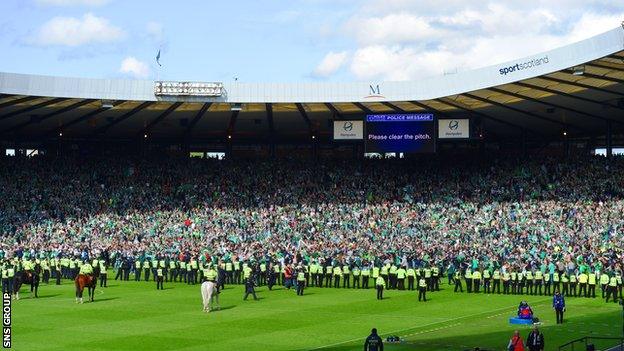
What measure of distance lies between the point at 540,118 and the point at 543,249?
2048 cm

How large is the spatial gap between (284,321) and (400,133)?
33.1 meters

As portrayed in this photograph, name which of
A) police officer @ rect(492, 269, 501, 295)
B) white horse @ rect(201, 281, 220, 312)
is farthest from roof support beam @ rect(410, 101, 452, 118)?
white horse @ rect(201, 281, 220, 312)

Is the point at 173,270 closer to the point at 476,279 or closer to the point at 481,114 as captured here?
the point at 476,279

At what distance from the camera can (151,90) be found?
63.0 m

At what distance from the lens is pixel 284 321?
1430 inches

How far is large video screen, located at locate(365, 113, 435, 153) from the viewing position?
67312 mm

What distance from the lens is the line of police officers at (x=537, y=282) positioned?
4316 cm

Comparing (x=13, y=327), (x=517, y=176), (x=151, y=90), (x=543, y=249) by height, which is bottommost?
(x=13, y=327)

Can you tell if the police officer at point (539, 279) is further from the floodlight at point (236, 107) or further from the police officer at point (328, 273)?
the floodlight at point (236, 107)

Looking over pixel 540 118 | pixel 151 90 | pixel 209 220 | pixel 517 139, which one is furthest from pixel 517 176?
pixel 151 90

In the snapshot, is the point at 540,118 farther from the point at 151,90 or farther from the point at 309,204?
the point at 151,90

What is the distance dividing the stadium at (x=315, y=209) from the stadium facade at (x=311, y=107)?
173 mm

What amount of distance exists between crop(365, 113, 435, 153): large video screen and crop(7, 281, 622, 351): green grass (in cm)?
2159

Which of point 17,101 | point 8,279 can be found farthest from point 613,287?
point 17,101
